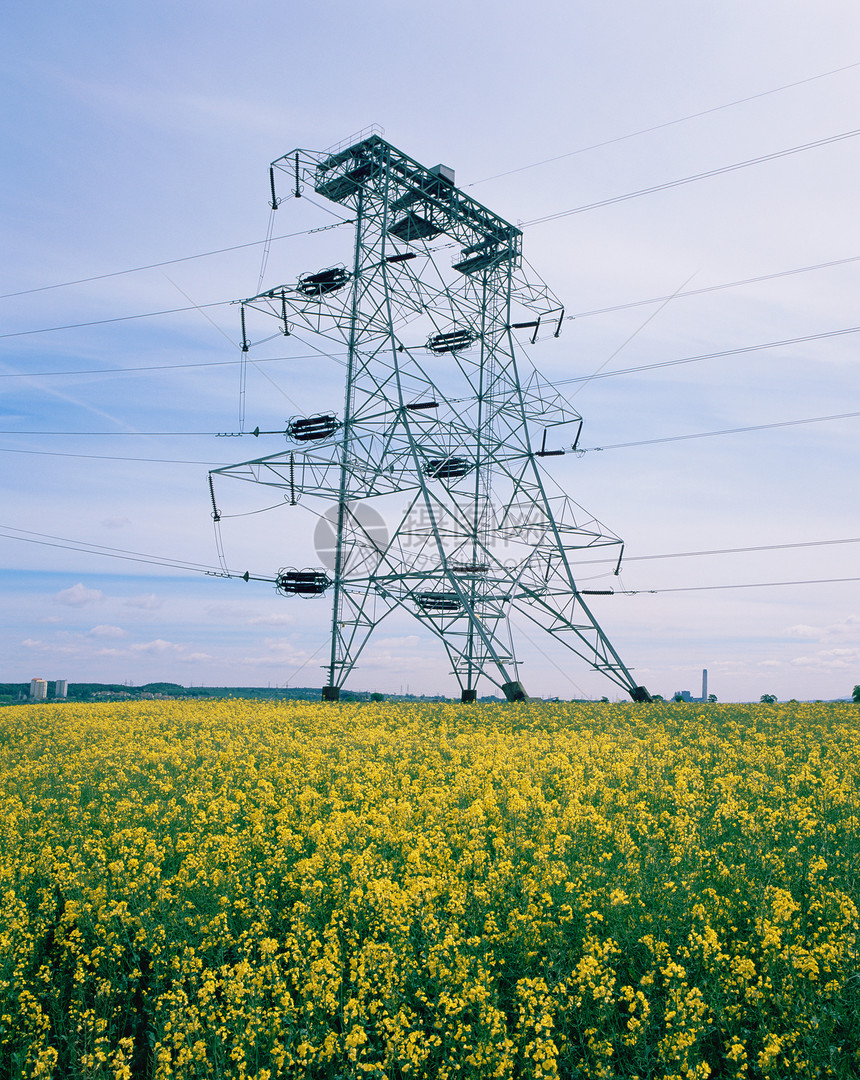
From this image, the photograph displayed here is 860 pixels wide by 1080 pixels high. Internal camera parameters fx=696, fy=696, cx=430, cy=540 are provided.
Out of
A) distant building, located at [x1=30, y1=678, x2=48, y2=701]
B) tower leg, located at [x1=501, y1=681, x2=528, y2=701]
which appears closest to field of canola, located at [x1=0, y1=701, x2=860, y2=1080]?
tower leg, located at [x1=501, y1=681, x2=528, y2=701]

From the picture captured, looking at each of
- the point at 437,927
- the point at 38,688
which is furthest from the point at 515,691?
the point at 38,688

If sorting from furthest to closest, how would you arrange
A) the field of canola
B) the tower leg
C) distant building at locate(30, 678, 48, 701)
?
1. distant building at locate(30, 678, 48, 701)
2. the tower leg
3. the field of canola

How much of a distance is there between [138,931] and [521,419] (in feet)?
101

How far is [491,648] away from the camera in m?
27.2

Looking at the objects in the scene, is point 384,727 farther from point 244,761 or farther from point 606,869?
point 606,869

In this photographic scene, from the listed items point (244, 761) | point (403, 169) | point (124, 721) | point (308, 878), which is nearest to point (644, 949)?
→ point (308, 878)

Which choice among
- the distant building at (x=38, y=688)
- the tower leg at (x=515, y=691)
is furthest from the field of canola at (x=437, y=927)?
the distant building at (x=38, y=688)

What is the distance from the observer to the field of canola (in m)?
5.31

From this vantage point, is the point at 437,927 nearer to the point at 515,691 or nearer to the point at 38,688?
the point at 515,691

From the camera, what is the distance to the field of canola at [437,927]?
5.31 meters

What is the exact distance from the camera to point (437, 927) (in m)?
6.09

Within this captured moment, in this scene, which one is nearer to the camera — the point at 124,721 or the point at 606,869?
the point at 606,869

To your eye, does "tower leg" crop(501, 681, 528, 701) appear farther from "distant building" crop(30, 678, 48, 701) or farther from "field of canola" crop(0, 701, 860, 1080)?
"distant building" crop(30, 678, 48, 701)

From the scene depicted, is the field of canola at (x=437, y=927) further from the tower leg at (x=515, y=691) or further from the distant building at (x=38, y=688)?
the distant building at (x=38, y=688)
